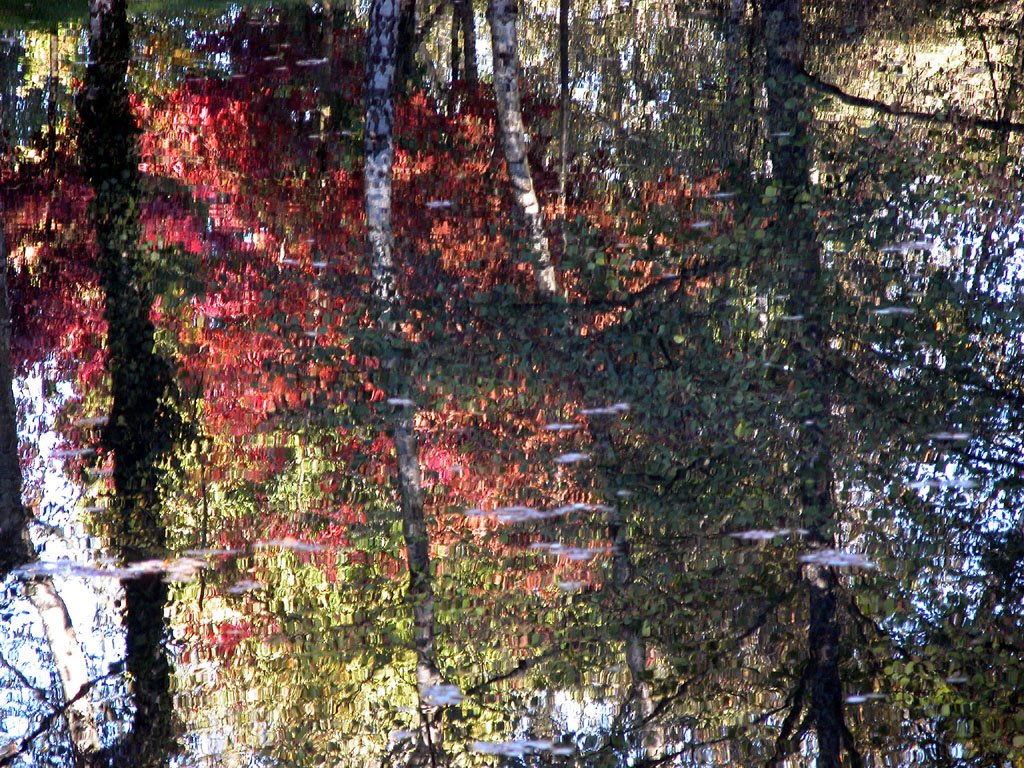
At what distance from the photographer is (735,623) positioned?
265 cm

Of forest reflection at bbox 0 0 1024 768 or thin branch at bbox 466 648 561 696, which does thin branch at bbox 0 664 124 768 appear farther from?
thin branch at bbox 466 648 561 696

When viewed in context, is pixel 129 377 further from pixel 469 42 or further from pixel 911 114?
pixel 911 114

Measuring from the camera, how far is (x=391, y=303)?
533cm

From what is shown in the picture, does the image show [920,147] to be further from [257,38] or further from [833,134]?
[257,38]

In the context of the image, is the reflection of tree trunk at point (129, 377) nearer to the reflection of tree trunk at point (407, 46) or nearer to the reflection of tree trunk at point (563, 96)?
the reflection of tree trunk at point (407, 46)

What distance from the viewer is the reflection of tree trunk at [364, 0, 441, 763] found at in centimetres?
260

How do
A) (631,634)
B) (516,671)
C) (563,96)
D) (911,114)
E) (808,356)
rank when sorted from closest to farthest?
(516,671) → (631,634) → (808,356) → (911,114) → (563,96)

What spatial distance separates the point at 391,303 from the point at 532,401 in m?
1.48

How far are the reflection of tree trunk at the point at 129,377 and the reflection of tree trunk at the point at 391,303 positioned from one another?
0.66m

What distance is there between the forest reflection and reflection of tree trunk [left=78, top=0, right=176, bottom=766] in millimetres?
20

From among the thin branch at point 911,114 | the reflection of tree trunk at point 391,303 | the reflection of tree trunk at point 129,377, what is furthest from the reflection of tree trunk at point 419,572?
the thin branch at point 911,114

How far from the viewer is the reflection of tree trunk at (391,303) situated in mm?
2600

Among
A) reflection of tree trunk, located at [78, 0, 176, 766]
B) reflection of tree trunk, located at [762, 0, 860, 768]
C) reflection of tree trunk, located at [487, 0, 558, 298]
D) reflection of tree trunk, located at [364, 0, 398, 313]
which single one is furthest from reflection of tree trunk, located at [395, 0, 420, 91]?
reflection of tree trunk, located at [762, 0, 860, 768]

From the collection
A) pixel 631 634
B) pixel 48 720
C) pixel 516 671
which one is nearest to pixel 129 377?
pixel 48 720
